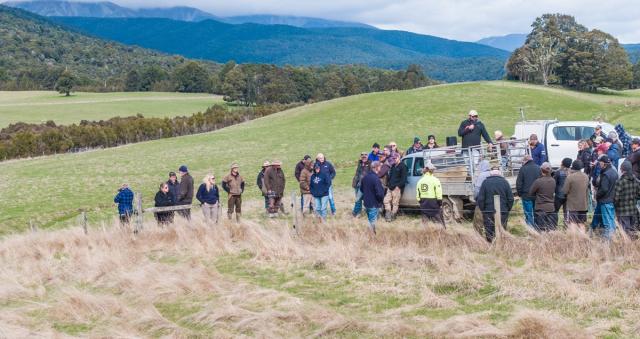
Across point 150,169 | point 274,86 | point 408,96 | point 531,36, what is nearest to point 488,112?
point 408,96

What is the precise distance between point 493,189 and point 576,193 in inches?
65.2

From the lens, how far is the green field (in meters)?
104

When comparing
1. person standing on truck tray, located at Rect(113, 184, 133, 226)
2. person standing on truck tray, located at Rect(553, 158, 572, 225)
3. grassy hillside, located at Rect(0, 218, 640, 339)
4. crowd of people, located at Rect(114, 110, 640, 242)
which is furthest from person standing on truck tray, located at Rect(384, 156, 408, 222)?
person standing on truck tray, located at Rect(113, 184, 133, 226)

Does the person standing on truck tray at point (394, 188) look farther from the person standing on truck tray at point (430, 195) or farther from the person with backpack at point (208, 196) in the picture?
the person with backpack at point (208, 196)

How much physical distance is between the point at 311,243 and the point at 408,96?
48759 mm

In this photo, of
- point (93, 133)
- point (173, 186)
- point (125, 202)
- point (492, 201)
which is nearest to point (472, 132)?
point (492, 201)

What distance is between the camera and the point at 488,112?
5072 cm

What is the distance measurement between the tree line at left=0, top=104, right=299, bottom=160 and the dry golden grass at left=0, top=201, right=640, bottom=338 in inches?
2633

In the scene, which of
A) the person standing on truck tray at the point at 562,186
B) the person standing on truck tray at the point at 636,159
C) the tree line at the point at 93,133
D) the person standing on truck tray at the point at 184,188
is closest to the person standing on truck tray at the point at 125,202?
the person standing on truck tray at the point at 184,188

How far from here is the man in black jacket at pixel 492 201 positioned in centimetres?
1367

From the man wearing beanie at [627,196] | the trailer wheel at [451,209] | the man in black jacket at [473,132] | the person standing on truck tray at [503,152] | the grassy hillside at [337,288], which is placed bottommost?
the grassy hillside at [337,288]

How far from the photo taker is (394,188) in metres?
18.2

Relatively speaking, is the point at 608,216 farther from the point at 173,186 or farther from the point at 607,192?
the point at 173,186

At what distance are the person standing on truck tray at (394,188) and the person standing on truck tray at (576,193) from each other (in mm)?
5235
